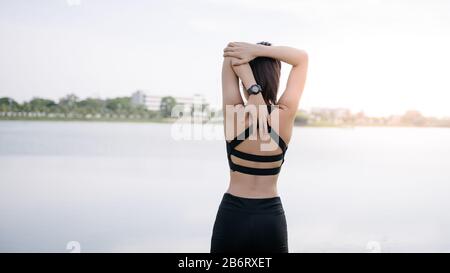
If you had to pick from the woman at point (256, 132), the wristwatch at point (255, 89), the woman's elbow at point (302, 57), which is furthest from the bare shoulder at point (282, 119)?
the woman's elbow at point (302, 57)

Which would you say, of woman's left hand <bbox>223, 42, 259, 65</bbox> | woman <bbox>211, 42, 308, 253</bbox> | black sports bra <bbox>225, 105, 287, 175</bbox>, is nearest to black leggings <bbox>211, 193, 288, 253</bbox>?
woman <bbox>211, 42, 308, 253</bbox>

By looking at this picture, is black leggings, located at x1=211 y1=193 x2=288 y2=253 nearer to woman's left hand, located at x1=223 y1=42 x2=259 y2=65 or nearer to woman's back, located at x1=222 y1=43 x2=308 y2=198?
woman's back, located at x1=222 y1=43 x2=308 y2=198

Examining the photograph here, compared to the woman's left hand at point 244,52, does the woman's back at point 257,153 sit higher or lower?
lower

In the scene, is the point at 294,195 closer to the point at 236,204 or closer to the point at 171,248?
the point at 171,248

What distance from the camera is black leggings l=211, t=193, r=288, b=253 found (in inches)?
74.9

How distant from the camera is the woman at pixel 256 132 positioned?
6.00ft

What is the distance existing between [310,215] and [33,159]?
978cm

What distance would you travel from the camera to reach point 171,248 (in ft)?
16.0

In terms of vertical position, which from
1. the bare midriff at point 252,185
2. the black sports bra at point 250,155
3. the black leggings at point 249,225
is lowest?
the black leggings at point 249,225

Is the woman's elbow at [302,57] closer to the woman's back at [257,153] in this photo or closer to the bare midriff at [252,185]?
the woman's back at [257,153]

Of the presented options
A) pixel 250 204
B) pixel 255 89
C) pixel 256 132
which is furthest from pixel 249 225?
pixel 255 89

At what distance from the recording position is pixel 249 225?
1916mm

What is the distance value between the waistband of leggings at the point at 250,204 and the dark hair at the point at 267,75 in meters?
0.44
